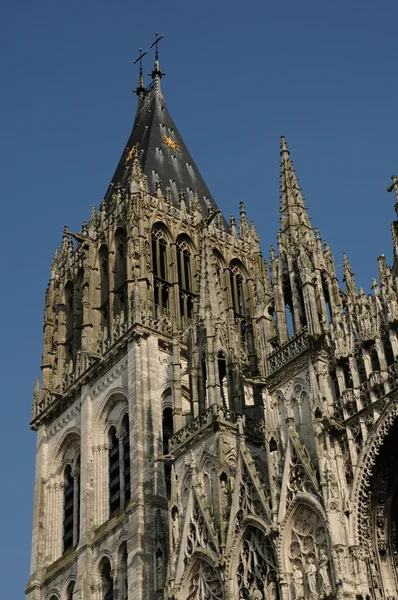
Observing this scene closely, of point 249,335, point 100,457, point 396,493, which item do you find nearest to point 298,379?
point 396,493

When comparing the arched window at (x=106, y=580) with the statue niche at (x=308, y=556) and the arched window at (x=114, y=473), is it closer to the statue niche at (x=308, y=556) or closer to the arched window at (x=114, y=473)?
the arched window at (x=114, y=473)

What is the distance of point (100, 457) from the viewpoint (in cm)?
5153

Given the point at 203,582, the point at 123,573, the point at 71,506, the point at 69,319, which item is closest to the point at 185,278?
the point at 69,319

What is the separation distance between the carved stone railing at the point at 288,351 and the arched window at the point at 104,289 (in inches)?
719

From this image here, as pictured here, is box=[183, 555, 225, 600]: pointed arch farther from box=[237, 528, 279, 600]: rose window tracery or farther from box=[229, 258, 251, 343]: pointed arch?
box=[229, 258, 251, 343]: pointed arch

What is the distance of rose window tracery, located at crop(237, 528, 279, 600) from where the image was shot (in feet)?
111

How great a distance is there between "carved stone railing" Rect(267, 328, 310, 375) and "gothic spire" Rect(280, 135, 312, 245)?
185 inches

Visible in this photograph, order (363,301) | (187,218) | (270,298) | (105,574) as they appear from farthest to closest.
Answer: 1. (187,218)
2. (105,574)
3. (270,298)
4. (363,301)

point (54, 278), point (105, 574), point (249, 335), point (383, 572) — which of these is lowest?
point (383, 572)

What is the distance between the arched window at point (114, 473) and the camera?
49.4 meters

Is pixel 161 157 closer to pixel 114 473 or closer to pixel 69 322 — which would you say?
pixel 69 322

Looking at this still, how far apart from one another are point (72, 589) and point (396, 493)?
2109 cm

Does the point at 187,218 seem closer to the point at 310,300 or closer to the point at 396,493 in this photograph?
the point at 310,300

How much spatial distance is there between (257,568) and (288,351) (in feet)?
23.7
